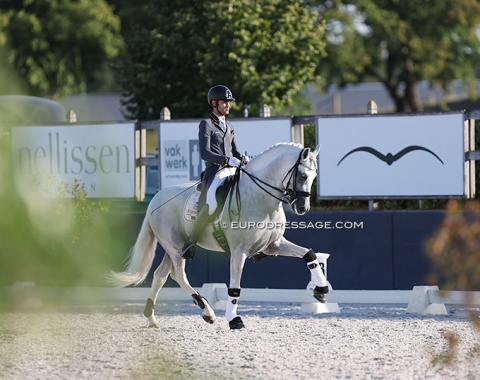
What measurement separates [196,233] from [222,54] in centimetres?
1133

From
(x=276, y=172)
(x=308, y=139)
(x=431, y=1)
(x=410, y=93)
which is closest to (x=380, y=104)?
A: (x=410, y=93)

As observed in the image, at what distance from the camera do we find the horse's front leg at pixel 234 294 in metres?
9.49

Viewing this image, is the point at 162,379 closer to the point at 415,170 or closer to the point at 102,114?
the point at 102,114

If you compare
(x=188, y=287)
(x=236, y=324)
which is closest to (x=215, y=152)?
(x=188, y=287)

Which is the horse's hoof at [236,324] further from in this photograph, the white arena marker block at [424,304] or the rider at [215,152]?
the white arena marker block at [424,304]

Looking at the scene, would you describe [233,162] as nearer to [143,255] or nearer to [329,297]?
[143,255]

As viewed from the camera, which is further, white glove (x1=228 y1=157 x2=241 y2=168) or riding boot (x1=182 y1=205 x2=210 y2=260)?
riding boot (x1=182 y1=205 x2=210 y2=260)

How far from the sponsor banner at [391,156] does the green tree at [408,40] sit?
31.3 meters

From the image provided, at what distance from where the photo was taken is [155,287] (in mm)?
10469

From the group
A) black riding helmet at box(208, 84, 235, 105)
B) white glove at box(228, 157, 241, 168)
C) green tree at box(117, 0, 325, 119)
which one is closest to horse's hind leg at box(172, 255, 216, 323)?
white glove at box(228, 157, 241, 168)

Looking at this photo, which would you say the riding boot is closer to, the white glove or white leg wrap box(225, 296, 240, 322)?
the white glove

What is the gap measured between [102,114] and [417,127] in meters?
11.4

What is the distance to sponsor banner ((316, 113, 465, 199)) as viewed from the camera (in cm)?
1359

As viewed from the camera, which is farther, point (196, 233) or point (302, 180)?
point (196, 233)
